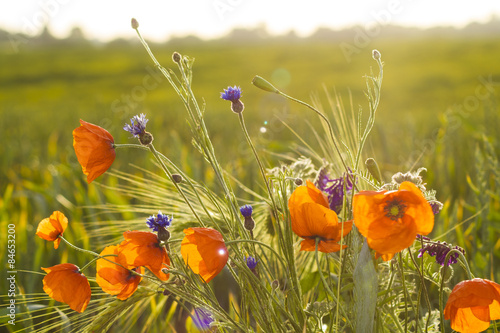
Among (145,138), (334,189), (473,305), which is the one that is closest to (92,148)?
(145,138)

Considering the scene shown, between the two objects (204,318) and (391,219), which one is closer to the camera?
(391,219)

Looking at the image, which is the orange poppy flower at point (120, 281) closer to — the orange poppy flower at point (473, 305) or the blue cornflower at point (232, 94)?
the blue cornflower at point (232, 94)

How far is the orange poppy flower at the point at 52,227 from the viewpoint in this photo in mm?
594

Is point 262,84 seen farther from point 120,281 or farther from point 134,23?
point 120,281

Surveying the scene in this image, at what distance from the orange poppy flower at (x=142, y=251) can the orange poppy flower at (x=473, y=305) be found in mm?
311

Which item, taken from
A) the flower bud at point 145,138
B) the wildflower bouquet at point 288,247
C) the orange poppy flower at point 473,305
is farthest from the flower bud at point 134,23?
the orange poppy flower at point 473,305

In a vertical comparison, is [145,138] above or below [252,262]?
above

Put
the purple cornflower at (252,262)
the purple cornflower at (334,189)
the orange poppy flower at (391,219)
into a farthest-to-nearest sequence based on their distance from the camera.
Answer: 1. the purple cornflower at (334,189)
2. the purple cornflower at (252,262)
3. the orange poppy flower at (391,219)

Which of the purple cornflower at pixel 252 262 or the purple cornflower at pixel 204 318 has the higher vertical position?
the purple cornflower at pixel 252 262

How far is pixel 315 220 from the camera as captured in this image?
0.51m

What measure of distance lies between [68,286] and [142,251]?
0.33ft

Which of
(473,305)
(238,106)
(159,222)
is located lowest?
(473,305)

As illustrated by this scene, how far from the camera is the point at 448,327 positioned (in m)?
0.72

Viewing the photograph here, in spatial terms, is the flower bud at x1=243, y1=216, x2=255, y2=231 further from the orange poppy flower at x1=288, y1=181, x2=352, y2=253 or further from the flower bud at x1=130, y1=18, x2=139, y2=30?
the flower bud at x1=130, y1=18, x2=139, y2=30
